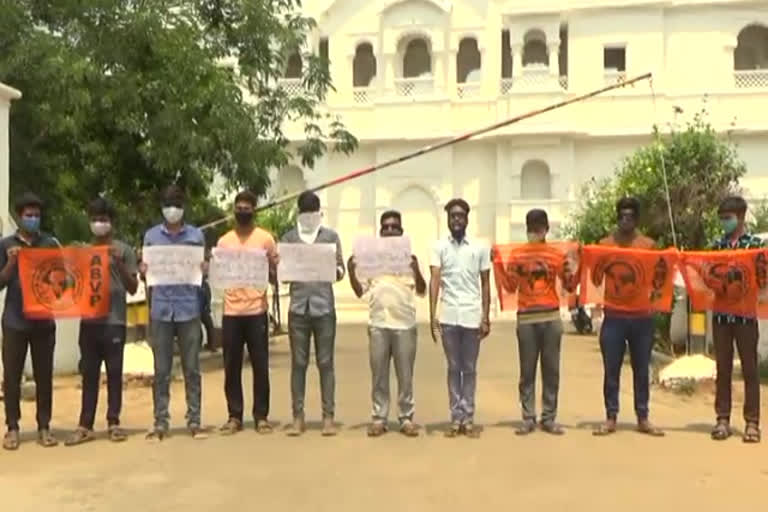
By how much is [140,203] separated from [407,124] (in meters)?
21.3

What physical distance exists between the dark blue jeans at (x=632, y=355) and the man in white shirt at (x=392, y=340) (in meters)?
1.68

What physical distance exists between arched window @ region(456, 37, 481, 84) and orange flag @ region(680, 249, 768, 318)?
102ft

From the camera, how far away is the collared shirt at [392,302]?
9188mm

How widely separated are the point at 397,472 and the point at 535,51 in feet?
110

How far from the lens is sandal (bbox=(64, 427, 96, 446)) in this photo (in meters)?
8.90

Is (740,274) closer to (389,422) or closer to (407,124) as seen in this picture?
(389,422)

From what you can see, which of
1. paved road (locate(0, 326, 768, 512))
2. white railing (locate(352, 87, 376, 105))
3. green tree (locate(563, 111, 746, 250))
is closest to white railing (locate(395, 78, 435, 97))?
white railing (locate(352, 87, 376, 105))

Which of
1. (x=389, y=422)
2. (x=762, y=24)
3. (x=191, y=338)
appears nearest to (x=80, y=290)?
(x=191, y=338)

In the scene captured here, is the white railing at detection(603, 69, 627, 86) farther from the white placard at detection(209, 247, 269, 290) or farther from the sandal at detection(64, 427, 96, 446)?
the sandal at detection(64, 427, 96, 446)

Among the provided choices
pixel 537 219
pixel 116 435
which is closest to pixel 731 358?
pixel 537 219

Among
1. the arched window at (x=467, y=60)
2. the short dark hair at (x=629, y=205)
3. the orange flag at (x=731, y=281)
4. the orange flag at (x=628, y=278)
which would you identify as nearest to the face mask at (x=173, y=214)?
the orange flag at (x=628, y=278)

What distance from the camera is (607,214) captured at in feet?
83.9

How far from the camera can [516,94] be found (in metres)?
37.1

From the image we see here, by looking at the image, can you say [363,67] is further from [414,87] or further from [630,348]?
[630,348]
